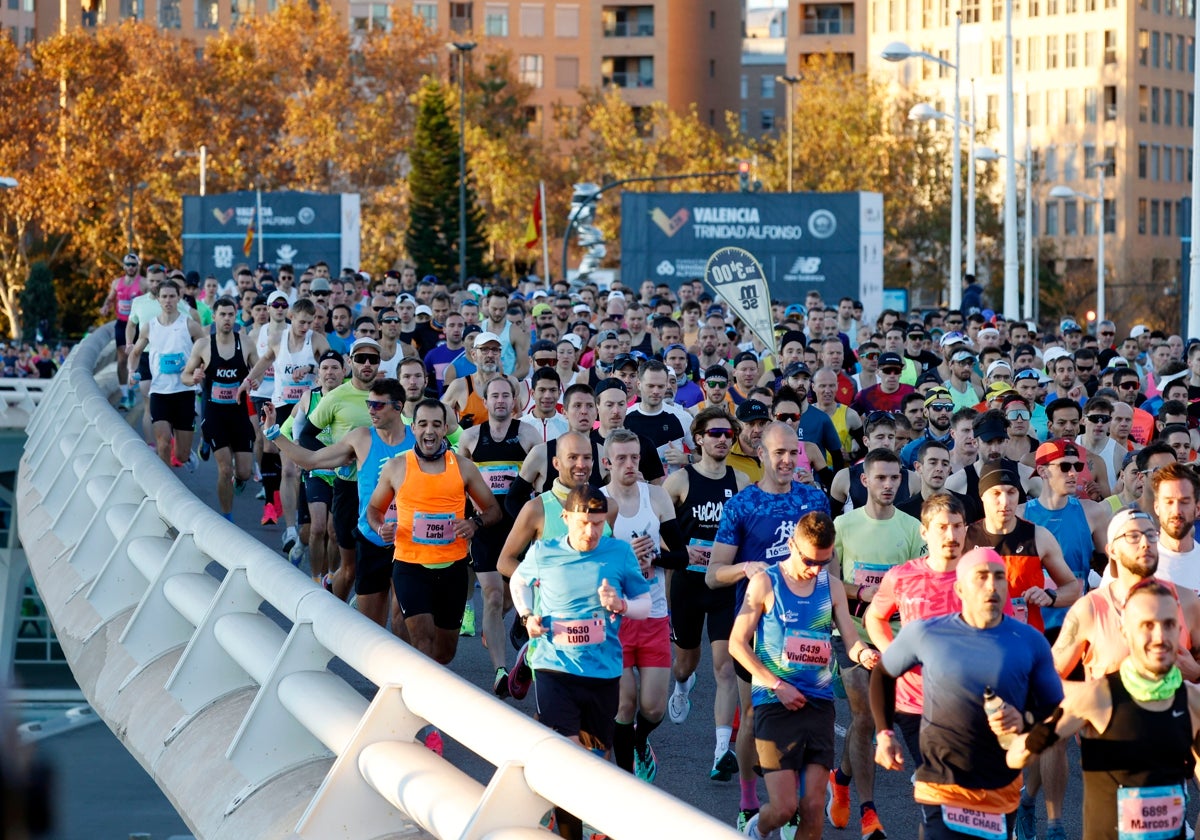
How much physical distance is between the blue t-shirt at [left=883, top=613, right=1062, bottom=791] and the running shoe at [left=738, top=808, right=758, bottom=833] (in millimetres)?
2231

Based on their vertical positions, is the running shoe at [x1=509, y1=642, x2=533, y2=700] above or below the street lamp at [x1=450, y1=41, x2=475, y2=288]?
below

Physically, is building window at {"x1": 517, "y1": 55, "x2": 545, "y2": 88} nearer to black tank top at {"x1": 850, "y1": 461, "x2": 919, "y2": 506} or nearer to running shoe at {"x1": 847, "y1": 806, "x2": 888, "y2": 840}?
black tank top at {"x1": 850, "y1": 461, "x2": 919, "y2": 506}

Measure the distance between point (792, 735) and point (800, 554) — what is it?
0.70 metres

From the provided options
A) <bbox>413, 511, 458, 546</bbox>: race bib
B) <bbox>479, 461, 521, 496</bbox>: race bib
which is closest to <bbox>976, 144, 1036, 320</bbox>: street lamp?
<bbox>479, 461, 521, 496</bbox>: race bib

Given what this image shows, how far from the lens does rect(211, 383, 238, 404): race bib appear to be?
17.1 metres

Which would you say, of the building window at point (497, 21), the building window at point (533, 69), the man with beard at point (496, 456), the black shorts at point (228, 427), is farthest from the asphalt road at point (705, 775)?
the building window at point (497, 21)

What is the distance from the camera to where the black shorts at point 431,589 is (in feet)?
32.9

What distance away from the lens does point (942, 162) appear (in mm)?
86062

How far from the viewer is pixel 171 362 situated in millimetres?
17953

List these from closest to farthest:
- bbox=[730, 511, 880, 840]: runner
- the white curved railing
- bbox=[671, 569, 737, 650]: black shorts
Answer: the white curved railing, bbox=[730, 511, 880, 840]: runner, bbox=[671, 569, 737, 650]: black shorts

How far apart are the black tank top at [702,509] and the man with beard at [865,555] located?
0.86m

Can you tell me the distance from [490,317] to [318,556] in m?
4.68

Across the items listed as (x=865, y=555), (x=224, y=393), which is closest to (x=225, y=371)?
(x=224, y=393)

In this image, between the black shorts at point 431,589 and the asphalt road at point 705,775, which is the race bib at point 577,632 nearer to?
the asphalt road at point 705,775
